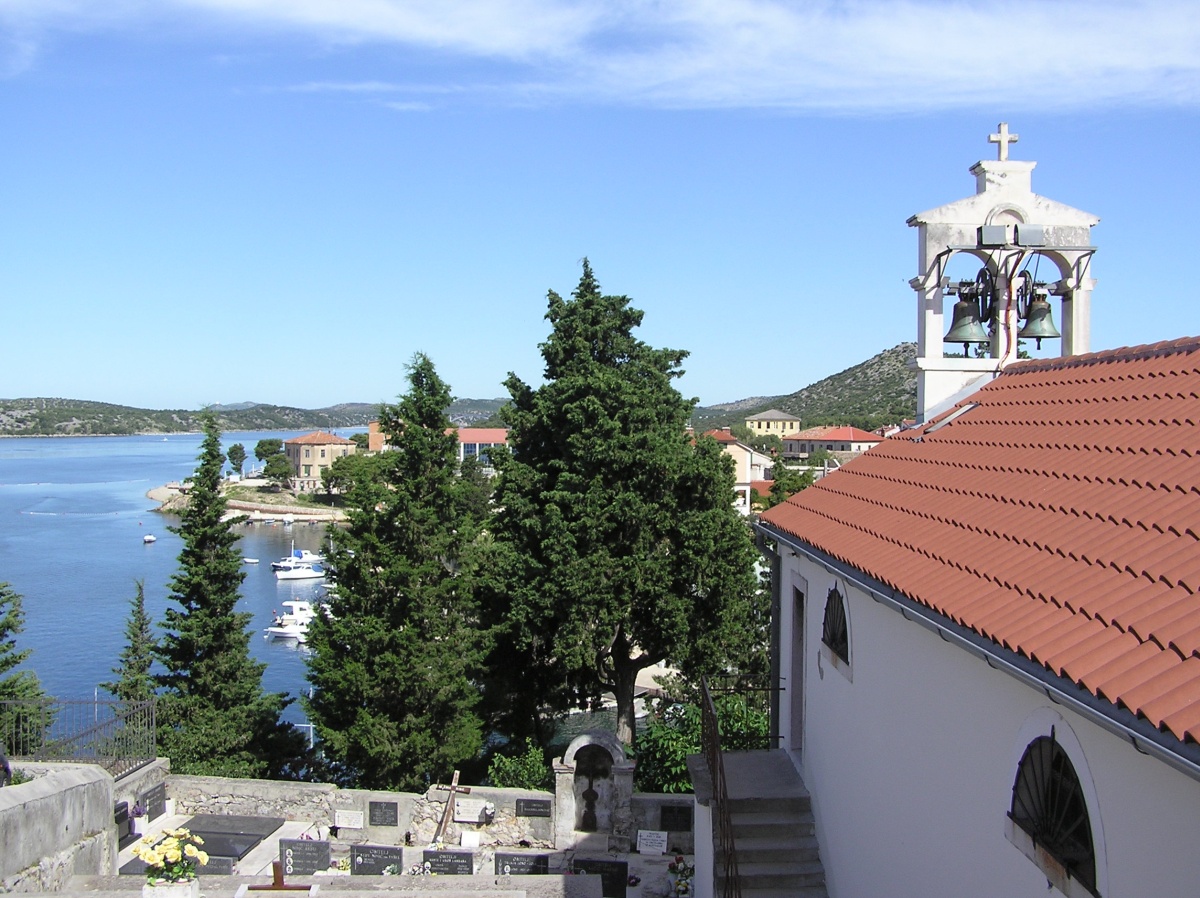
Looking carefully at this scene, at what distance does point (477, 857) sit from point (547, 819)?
43.1 inches

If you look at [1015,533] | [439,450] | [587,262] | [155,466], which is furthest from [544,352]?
[155,466]

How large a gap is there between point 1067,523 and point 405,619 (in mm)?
13525

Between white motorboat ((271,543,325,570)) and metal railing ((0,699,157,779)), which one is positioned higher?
metal railing ((0,699,157,779))

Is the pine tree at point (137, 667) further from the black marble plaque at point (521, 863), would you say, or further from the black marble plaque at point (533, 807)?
the black marble plaque at point (521, 863)

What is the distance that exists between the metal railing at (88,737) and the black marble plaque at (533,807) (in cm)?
570

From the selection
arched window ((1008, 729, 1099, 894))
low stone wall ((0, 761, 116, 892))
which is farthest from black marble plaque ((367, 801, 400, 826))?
arched window ((1008, 729, 1099, 894))

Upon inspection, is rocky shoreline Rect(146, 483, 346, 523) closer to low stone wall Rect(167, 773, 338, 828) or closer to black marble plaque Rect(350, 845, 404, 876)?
low stone wall Rect(167, 773, 338, 828)

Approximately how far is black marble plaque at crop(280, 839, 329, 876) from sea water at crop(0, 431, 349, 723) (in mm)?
7430

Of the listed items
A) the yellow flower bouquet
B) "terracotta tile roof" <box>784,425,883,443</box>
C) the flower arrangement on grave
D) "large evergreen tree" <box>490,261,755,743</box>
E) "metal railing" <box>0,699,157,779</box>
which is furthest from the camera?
"terracotta tile roof" <box>784,425,883,443</box>

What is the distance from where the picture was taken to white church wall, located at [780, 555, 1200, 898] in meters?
3.02

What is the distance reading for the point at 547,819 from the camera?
533 inches

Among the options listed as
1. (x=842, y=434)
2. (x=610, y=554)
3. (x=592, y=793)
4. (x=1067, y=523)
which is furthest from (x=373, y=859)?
(x=842, y=434)

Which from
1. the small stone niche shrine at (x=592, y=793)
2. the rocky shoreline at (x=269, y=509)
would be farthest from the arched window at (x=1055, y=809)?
the rocky shoreline at (x=269, y=509)

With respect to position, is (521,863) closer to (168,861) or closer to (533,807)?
(533,807)
